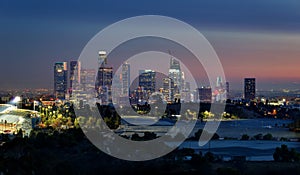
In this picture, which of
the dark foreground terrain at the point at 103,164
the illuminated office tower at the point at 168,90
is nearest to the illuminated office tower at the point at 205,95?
the illuminated office tower at the point at 168,90

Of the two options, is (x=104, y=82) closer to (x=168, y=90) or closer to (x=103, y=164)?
(x=168, y=90)

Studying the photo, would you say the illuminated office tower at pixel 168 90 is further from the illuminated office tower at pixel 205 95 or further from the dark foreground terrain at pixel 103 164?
the dark foreground terrain at pixel 103 164

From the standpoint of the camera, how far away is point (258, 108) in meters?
47.3

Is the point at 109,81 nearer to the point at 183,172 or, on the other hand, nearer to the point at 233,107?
the point at 233,107

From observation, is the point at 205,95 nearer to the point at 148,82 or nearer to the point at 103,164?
the point at 148,82

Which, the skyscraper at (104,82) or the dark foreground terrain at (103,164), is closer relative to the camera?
the dark foreground terrain at (103,164)

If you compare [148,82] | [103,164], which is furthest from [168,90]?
[103,164]

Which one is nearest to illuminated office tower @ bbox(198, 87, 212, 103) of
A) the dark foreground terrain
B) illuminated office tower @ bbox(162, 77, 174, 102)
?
illuminated office tower @ bbox(162, 77, 174, 102)

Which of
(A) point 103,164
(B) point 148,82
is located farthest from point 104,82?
(A) point 103,164

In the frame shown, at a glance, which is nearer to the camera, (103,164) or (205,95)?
(103,164)

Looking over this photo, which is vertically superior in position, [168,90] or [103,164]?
[168,90]

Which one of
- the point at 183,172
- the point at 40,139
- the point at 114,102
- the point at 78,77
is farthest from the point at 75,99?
the point at 183,172

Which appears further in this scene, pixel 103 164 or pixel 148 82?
pixel 148 82

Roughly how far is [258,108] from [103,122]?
2726 cm
